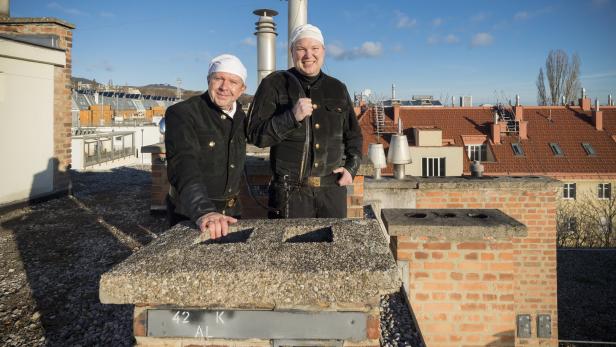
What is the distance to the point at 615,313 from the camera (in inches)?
499

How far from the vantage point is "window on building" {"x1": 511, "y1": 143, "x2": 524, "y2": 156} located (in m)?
29.6

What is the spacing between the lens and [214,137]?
2641 millimetres

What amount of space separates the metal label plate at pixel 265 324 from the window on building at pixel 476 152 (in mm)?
31260

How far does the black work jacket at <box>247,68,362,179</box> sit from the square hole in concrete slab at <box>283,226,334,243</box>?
0.85m

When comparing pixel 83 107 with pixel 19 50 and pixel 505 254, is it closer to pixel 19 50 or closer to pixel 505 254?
pixel 19 50

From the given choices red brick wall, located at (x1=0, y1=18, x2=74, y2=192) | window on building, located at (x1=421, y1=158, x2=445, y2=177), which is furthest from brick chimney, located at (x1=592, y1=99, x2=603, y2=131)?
red brick wall, located at (x1=0, y1=18, x2=74, y2=192)

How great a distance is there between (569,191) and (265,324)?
103ft

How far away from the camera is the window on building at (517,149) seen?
97.2ft

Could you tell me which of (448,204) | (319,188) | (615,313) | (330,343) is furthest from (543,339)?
(615,313)

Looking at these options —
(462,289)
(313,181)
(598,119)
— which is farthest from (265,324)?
(598,119)

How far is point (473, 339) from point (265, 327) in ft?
7.79

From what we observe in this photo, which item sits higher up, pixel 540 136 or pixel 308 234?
pixel 540 136

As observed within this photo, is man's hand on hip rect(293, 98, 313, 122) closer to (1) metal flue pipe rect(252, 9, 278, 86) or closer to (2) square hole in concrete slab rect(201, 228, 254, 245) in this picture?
(2) square hole in concrete slab rect(201, 228, 254, 245)

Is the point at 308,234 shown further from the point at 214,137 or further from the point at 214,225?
the point at 214,137
